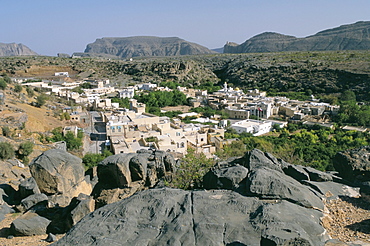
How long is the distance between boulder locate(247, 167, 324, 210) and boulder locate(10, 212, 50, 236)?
5133 mm

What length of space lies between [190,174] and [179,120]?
73.1 ft

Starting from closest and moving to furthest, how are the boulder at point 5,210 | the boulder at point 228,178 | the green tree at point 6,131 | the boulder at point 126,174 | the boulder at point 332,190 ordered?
1. the boulder at point 332,190
2. the boulder at point 228,178
3. the boulder at point 5,210
4. the boulder at point 126,174
5. the green tree at point 6,131

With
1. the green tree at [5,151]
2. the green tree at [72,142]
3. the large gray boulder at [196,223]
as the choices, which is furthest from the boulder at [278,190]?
the green tree at [72,142]

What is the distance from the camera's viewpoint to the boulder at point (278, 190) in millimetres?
6590

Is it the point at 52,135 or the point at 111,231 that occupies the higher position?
the point at 111,231

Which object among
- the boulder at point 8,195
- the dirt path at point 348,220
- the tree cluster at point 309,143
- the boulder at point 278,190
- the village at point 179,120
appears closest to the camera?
the dirt path at point 348,220

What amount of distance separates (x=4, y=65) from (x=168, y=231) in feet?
246

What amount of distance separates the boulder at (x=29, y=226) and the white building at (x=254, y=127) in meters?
25.2

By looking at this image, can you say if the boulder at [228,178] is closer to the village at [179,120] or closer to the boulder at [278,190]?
the boulder at [278,190]

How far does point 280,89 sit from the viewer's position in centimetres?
5812

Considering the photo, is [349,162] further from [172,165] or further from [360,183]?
[172,165]

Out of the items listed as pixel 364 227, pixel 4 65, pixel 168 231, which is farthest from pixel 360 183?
pixel 4 65

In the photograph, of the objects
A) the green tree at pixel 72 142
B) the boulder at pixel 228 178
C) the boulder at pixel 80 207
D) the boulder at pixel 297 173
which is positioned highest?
the boulder at pixel 228 178

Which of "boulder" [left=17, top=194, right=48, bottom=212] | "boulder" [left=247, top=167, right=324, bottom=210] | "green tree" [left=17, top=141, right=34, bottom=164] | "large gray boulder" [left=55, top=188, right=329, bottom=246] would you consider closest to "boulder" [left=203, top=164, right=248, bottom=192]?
"boulder" [left=247, top=167, right=324, bottom=210]
